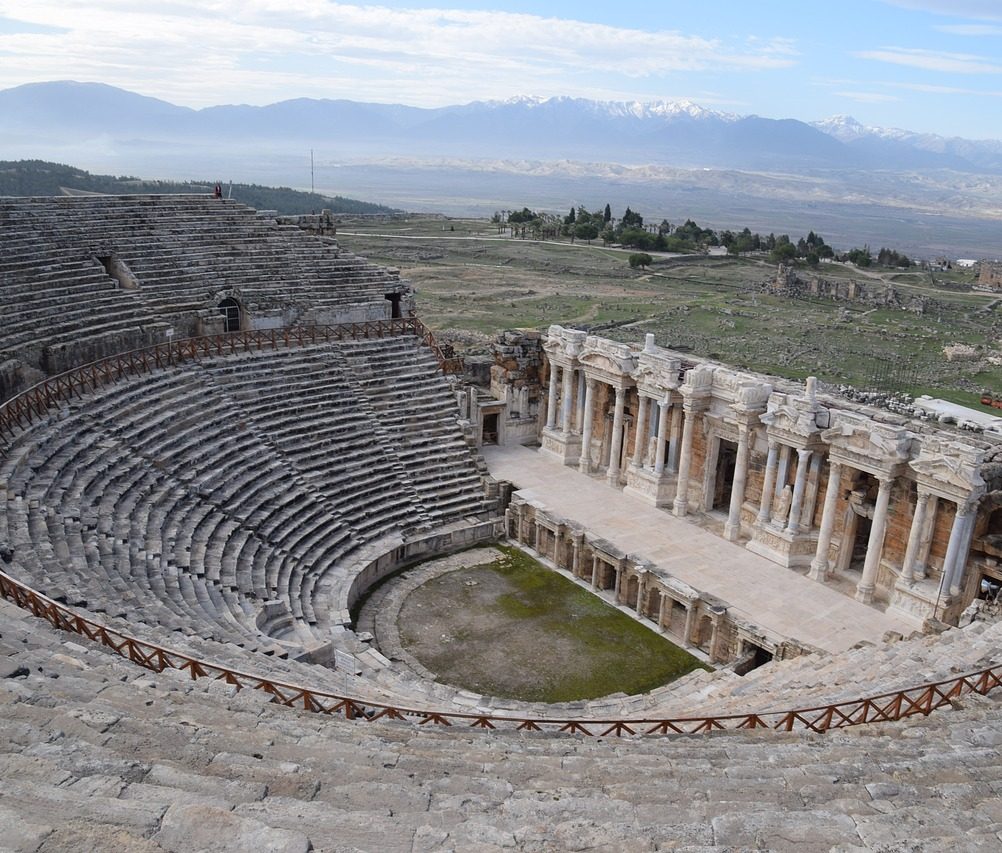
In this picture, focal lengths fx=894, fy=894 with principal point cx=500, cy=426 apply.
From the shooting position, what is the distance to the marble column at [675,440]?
2753 cm

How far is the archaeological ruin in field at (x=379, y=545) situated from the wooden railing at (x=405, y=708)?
0.07m

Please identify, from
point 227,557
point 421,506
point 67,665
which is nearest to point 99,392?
point 227,557

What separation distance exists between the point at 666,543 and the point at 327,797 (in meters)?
18.3

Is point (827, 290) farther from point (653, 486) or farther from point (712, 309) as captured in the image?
point (653, 486)

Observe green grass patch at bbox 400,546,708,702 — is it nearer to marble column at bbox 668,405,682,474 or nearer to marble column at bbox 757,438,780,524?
marble column at bbox 757,438,780,524

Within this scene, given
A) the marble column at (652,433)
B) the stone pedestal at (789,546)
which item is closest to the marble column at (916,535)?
the stone pedestal at (789,546)

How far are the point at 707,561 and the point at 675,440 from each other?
16.3ft

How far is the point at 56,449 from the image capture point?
64.3ft

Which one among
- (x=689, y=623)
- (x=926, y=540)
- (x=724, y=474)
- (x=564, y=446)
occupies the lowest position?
(x=689, y=623)

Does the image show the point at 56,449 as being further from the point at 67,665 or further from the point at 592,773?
the point at 592,773

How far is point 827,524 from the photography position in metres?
23.0

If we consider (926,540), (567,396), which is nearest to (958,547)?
(926,540)

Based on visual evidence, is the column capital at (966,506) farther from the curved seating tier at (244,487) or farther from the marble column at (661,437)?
the curved seating tier at (244,487)

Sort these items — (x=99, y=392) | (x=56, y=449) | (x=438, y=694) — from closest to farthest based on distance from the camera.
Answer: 1. (x=438, y=694)
2. (x=56, y=449)
3. (x=99, y=392)
